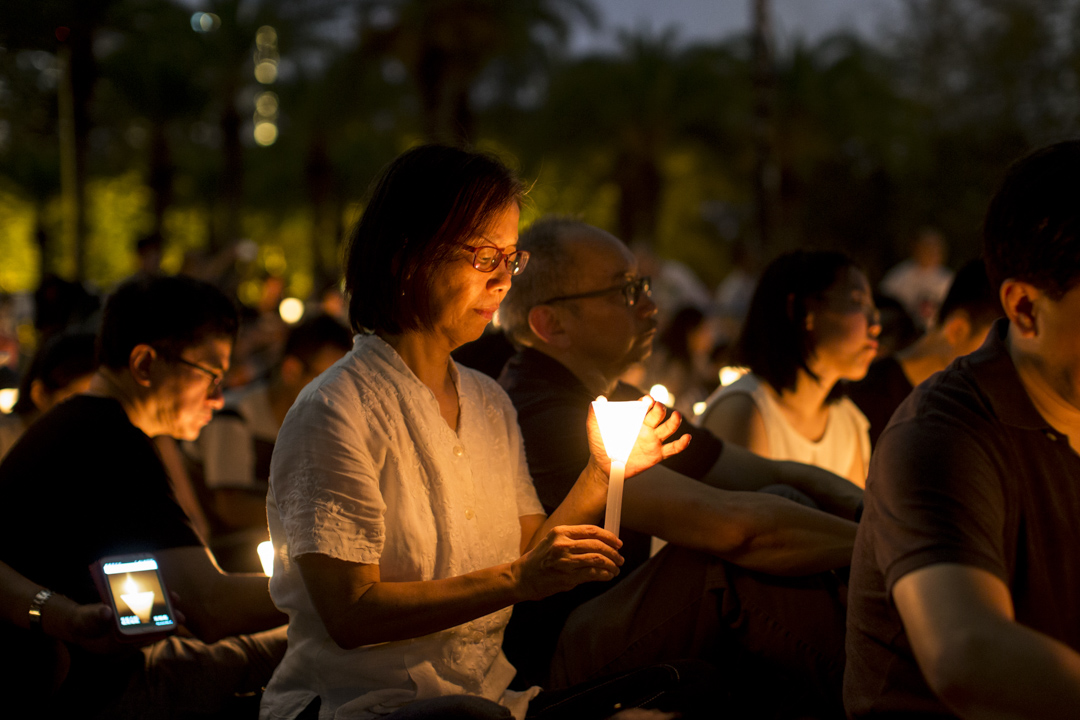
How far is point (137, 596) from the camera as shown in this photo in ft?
9.28

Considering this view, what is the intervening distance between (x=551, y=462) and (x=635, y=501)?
0.91 ft

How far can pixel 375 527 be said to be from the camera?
7.69ft

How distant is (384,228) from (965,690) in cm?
161

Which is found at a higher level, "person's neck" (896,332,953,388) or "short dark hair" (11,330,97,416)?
"short dark hair" (11,330,97,416)

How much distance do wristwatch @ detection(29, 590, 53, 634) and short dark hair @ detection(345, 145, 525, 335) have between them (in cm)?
120

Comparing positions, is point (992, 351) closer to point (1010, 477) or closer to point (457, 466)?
point (1010, 477)

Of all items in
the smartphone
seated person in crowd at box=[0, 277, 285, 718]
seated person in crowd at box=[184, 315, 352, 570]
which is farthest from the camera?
seated person in crowd at box=[184, 315, 352, 570]

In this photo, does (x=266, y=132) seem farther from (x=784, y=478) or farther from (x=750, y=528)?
(x=750, y=528)

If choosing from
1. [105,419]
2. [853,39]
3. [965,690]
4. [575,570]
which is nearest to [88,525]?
[105,419]

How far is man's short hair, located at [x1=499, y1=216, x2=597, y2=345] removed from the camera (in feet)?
12.2

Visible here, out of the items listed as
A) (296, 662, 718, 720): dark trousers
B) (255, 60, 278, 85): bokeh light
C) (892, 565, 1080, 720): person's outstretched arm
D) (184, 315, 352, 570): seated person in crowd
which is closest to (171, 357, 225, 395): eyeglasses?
(296, 662, 718, 720): dark trousers

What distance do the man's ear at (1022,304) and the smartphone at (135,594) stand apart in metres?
2.15

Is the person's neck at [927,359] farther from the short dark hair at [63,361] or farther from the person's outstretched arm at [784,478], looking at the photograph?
the short dark hair at [63,361]

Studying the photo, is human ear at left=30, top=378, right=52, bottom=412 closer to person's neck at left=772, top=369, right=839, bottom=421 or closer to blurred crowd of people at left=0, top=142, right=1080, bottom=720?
blurred crowd of people at left=0, top=142, right=1080, bottom=720
